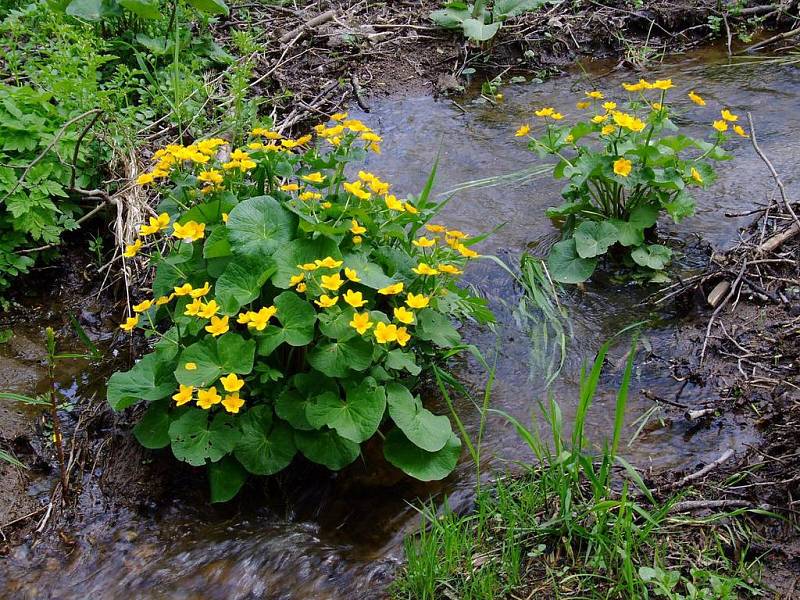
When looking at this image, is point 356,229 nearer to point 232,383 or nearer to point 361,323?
point 361,323

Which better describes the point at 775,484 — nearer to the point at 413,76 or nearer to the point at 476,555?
the point at 476,555

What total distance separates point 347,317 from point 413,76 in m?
3.49

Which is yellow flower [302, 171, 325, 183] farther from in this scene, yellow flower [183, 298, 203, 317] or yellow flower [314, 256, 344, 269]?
yellow flower [183, 298, 203, 317]

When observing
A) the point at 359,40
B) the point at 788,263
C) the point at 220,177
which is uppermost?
the point at 220,177

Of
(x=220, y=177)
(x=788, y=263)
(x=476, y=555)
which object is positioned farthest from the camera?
(x=788, y=263)

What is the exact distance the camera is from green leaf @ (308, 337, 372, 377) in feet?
7.39

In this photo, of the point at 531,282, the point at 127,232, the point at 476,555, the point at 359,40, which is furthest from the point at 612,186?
the point at 359,40

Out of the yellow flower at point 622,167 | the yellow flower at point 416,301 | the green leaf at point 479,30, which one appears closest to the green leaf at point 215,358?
the yellow flower at point 416,301

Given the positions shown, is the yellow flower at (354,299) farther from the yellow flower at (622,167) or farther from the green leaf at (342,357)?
the yellow flower at (622,167)

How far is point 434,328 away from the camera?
2.53 m

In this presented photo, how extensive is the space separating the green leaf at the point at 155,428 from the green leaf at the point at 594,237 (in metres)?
1.88

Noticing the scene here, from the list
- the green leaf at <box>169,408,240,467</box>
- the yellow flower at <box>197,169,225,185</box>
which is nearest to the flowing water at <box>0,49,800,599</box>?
the green leaf at <box>169,408,240,467</box>

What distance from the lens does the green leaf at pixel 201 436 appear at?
2240 millimetres

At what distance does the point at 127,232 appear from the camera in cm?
336
